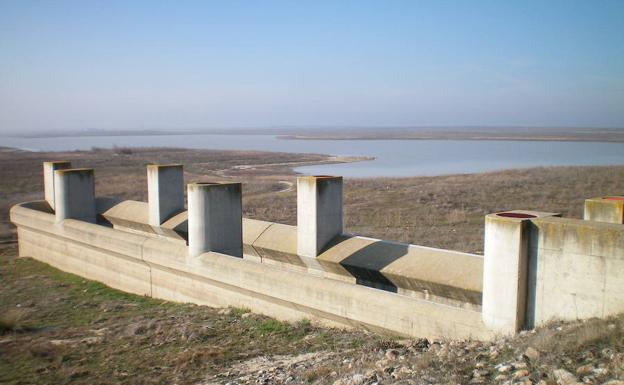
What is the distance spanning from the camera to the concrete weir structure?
27.0ft

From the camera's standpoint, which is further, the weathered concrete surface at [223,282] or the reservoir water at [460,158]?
the reservoir water at [460,158]

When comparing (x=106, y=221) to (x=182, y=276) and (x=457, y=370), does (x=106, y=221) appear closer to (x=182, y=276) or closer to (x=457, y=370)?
(x=182, y=276)

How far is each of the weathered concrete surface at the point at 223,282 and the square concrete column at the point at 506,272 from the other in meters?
0.36

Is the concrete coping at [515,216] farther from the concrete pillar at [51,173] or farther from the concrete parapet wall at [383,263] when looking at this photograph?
the concrete pillar at [51,173]

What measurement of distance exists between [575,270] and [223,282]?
7.93m

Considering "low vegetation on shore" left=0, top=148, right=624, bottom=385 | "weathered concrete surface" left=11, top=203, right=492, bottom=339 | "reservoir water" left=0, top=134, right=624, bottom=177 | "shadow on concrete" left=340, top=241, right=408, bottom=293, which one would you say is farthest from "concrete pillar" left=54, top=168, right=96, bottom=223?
"reservoir water" left=0, top=134, right=624, bottom=177

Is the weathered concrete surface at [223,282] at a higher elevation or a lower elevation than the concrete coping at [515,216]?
lower

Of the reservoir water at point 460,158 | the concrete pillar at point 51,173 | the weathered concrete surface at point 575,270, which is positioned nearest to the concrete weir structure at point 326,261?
the weathered concrete surface at point 575,270

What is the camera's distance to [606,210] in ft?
33.9

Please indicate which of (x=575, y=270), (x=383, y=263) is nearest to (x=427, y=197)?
A: (x=383, y=263)

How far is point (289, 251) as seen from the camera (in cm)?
1520

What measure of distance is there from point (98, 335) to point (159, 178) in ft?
23.9

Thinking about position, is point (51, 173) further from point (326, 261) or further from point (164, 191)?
point (326, 261)

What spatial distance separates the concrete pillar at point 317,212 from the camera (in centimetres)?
1398
